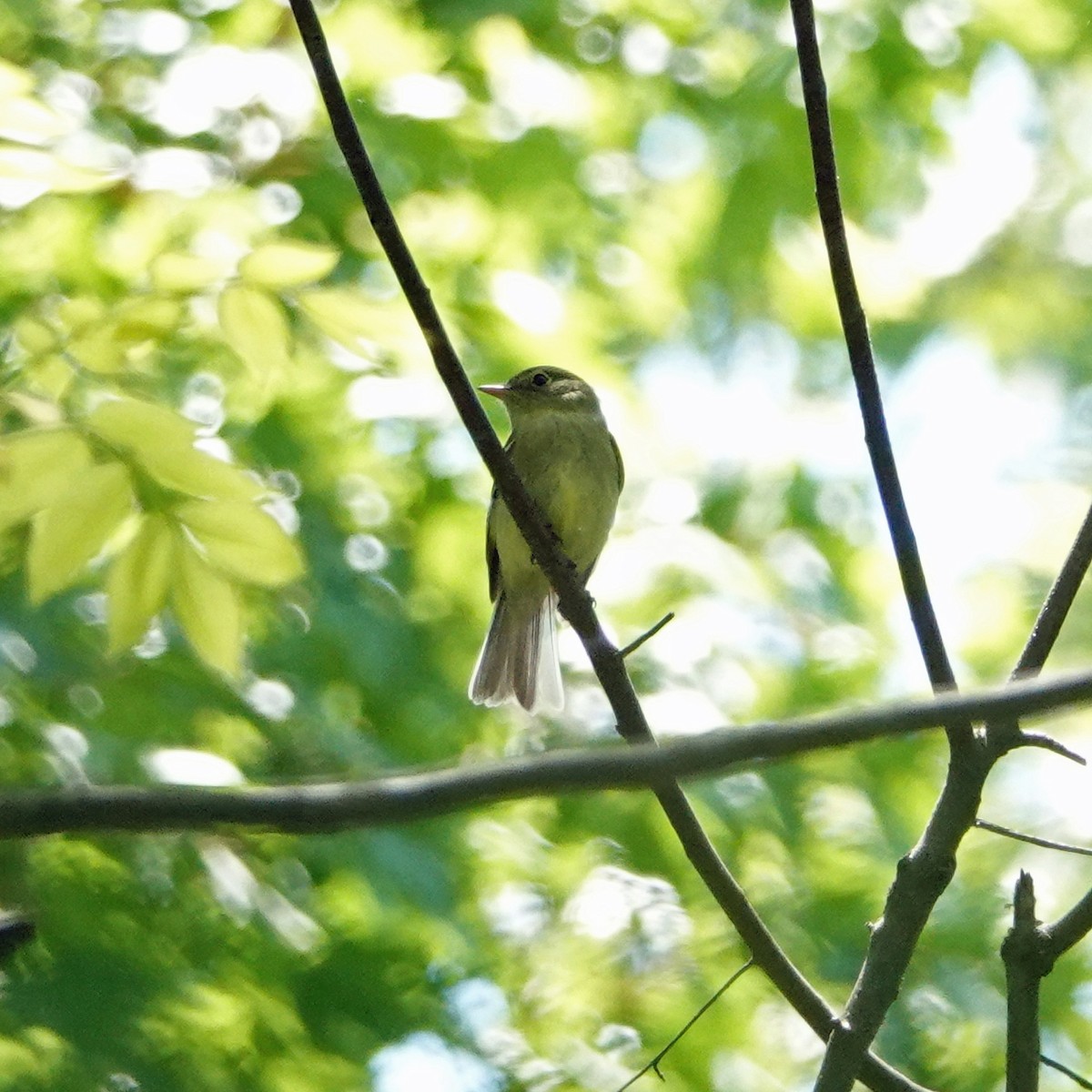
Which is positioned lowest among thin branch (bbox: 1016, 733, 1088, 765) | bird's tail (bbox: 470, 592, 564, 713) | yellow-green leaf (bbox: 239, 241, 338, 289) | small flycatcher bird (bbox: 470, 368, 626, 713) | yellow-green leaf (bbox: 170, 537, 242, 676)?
yellow-green leaf (bbox: 170, 537, 242, 676)

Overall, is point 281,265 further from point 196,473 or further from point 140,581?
point 140,581

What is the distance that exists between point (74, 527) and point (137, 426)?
0.19 metres

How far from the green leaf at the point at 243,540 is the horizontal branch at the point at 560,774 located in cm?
137

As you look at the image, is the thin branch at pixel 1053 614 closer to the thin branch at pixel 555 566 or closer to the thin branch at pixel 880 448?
the thin branch at pixel 880 448

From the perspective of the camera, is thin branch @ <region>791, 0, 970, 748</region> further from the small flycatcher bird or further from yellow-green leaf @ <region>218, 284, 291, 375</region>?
the small flycatcher bird

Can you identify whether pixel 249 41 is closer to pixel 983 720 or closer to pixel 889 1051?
pixel 889 1051

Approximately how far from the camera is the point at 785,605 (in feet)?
18.2

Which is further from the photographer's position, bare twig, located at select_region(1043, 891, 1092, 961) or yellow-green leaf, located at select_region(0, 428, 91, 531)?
bare twig, located at select_region(1043, 891, 1092, 961)

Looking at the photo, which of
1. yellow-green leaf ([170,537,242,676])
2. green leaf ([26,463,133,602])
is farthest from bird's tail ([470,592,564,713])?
green leaf ([26,463,133,602])

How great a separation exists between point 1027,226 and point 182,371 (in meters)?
5.51

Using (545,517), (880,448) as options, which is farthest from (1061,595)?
(545,517)

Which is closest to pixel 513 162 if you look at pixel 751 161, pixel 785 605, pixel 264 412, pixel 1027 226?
pixel 751 161

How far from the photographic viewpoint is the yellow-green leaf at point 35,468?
242cm

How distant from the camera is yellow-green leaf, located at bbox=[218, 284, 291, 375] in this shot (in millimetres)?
2852
